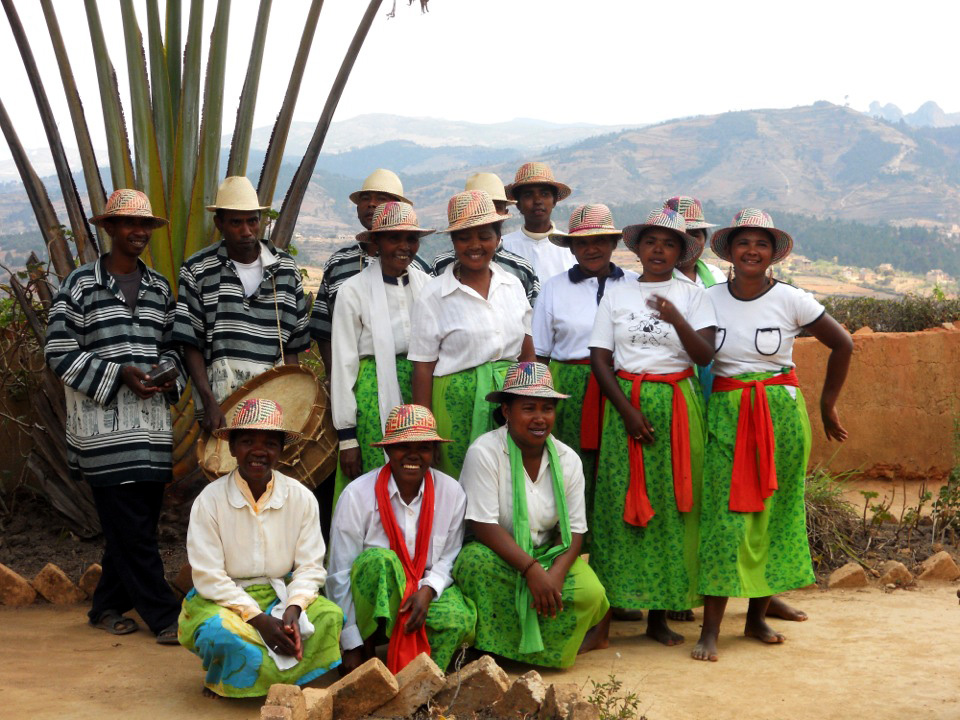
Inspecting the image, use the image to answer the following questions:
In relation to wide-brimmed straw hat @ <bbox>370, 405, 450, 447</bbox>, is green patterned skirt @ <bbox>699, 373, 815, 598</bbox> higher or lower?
lower

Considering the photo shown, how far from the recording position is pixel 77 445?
481cm

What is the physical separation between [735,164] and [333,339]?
109 metres

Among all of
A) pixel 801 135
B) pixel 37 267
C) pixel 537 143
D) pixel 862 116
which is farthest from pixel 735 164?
pixel 37 267

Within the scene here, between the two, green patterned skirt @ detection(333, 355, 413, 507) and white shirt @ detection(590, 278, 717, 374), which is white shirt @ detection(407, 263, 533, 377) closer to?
green patterned skirt @ detection(333, 355, 413, 507)

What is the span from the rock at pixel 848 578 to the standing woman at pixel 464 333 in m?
2.46

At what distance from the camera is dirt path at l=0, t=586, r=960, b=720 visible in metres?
4.06

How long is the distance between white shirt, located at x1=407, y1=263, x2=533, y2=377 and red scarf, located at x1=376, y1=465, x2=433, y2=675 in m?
0.53

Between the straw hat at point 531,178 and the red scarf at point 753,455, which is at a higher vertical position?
the straw hat at point 531,178

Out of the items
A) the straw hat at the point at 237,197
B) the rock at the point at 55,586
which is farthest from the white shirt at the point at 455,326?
the rock at the point at 55,586

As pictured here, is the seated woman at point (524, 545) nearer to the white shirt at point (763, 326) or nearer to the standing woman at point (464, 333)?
the standing woman at point (464, 333)

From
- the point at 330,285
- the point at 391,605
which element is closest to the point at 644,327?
the point at 330,285

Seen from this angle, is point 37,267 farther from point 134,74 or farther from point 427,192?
point 427,192

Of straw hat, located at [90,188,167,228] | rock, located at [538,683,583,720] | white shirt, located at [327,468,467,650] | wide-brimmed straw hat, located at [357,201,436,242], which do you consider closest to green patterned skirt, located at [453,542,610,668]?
white shirt, located at [327,468,467,650]

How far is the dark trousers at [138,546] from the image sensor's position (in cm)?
484
